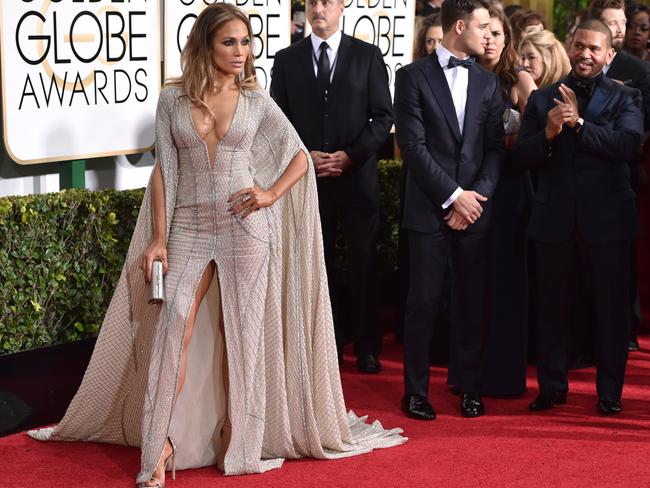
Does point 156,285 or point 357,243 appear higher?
point 156,285

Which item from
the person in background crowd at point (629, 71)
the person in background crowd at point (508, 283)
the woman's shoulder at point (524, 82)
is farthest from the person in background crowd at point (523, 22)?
the person in background crowd at point (508, 283)

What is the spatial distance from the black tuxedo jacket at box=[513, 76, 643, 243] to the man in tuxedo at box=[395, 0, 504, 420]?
250 millimetres

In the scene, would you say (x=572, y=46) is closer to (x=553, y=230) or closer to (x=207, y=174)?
(x=553, y=230)

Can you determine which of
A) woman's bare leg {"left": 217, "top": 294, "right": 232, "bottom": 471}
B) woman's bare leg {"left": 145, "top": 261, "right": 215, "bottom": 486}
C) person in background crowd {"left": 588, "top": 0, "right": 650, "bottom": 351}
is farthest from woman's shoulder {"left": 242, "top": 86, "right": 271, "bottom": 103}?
person in background crowd {"left": 588, "top": 0, "right": 650, "bottom": 351}

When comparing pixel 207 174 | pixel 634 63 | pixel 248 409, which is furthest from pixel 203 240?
pixel 634 63

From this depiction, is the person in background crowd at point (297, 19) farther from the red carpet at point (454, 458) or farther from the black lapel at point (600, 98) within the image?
the red carpet at point (454, 458)

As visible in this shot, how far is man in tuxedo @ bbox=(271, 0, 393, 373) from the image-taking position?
7.05 m

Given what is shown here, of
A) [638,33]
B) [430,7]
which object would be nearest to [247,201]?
[638,33]

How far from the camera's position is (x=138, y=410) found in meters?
5.70

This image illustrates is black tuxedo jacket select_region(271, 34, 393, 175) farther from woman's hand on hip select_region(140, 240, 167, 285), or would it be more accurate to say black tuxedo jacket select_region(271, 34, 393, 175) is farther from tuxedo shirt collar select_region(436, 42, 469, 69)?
woman's hand on hip select_region(140, 240, 167, 285)

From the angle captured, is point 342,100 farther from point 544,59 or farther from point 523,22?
point 523,22

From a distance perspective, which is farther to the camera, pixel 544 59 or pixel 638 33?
pixel 638 33

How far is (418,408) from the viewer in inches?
246

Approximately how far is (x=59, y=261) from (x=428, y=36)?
2897 mm
